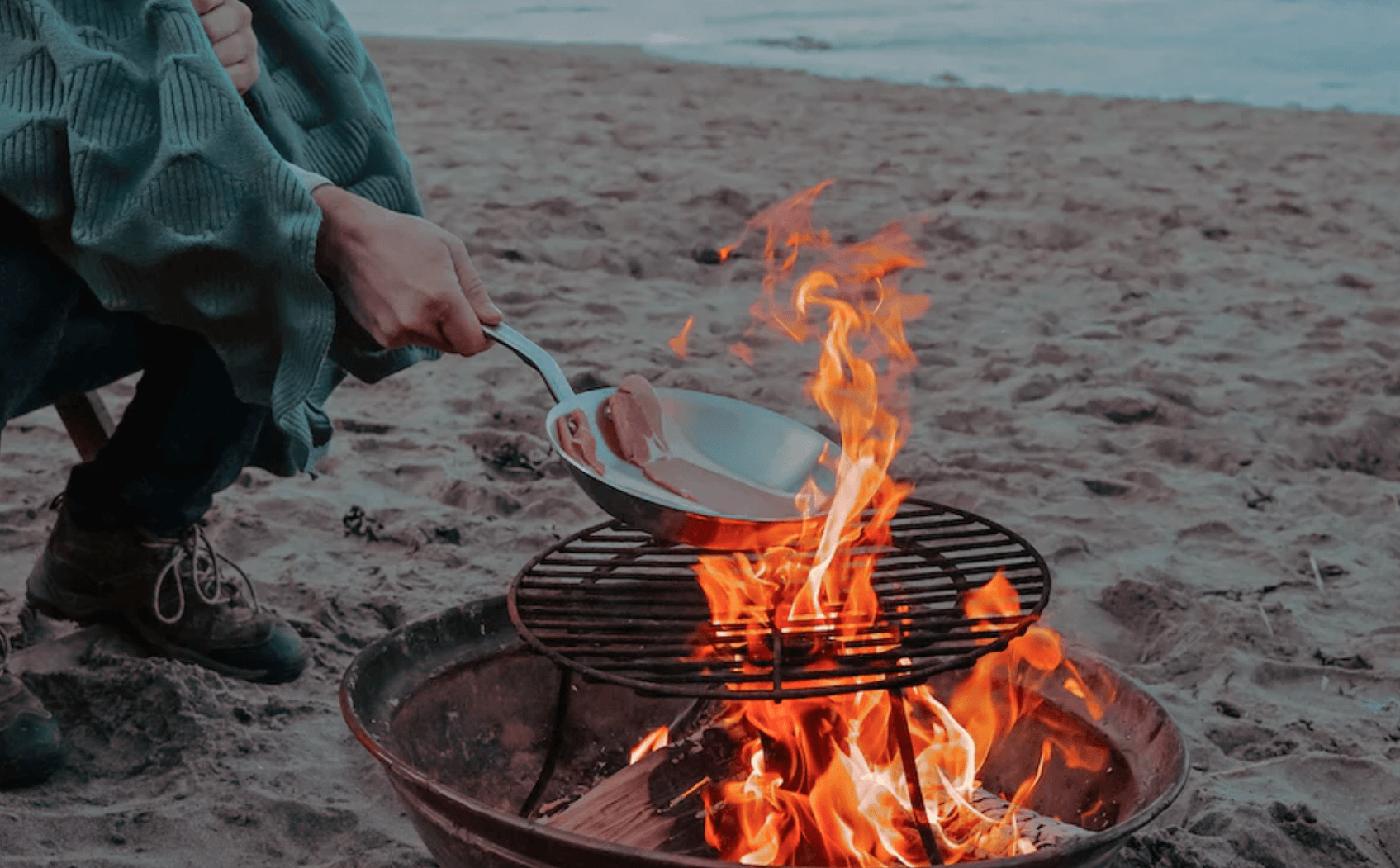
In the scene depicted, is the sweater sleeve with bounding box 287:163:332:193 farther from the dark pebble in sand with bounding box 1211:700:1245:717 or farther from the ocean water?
the ocean water

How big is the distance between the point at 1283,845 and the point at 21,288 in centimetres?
175

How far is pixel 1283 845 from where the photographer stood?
173 centimetres

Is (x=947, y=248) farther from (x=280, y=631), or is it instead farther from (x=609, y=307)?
(x=280, y=631)

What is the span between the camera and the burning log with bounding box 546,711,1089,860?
1437 millimetres

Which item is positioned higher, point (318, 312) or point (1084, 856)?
point (318, 312)

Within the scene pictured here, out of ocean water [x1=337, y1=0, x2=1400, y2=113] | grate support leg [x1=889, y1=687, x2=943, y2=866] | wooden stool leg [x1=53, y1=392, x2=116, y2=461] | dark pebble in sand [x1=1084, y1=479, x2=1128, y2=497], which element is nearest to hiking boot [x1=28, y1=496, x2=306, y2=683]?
wooden stool leg [x1=53, y1=392, x2=116, y2=461]

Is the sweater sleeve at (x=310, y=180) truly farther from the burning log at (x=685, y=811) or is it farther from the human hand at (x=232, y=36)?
the burning log at (x=685, y=811)

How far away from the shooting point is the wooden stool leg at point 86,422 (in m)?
2.05

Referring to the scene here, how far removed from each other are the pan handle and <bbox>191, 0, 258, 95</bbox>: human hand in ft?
1.68

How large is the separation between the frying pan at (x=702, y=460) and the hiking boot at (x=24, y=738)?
81 cm

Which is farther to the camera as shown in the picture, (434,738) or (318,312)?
(434,738)

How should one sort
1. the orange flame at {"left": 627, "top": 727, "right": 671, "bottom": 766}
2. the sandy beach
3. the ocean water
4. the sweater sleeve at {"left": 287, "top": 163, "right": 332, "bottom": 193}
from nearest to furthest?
the sweater sleeve at {"left": 287, "top": 163, "right": 332, "bottom": 193}
the orange flame at {"left": 627, "top": 727, "right": 671, "bottom": 766}
the sandy beach
the ocean water

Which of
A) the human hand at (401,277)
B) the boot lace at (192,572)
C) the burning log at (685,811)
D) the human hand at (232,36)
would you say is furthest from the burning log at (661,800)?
the human hand at (232,36)

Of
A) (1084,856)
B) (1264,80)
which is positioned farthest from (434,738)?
(1264,80)
